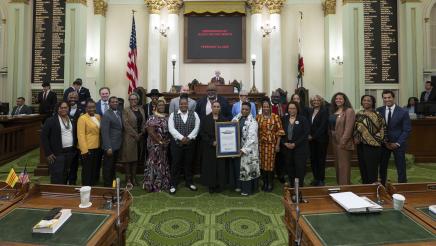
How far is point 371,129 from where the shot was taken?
145 inches

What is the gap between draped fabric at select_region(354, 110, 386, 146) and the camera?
12.1ft

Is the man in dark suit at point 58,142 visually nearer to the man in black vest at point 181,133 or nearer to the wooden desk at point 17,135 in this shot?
the man in black vest at point 181,133

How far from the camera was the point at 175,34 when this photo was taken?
9195 millimetres

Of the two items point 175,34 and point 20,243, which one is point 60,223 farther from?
point 175,34

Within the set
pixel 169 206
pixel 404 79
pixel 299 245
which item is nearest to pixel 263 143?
pixel 169 206

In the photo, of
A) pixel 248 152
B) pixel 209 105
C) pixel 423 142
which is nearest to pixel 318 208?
pixel 248 152

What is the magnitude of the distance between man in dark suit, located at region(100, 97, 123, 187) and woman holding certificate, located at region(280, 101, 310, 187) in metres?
2.42

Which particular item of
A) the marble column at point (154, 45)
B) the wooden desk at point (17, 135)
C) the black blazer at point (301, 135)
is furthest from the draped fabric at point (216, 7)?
the black blazer at point (301, 135)

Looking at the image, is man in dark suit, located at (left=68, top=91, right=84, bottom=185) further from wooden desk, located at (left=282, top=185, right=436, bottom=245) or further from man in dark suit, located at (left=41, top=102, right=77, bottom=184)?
wooden desk, located at (left=282, top=185, right=436, bottom=245)

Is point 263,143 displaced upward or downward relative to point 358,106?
downward

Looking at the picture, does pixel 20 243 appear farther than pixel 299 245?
No

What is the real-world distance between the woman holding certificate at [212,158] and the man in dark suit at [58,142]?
5.97 ft

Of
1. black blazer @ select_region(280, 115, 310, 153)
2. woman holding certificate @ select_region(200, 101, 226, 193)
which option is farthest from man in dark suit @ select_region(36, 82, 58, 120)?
black blazer @ select_region(280, 115, 310, 153)

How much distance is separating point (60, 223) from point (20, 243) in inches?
8.4
